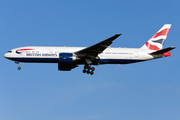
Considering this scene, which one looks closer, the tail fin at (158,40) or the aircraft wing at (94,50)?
the aircraft wing at (94,50)

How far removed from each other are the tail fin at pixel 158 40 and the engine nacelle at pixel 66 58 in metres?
11.9

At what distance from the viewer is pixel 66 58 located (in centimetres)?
4619

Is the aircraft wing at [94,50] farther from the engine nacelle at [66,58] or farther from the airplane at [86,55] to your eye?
the engine nacelle at [66,58]

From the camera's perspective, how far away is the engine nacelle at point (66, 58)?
1816 inches

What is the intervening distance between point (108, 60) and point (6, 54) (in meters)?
14.2

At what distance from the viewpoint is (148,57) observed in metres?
49.8

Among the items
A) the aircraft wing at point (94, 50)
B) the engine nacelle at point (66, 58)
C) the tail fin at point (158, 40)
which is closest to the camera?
the aircraft wing at point (94, 50)

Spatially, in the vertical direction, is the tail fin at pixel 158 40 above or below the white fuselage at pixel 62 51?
above

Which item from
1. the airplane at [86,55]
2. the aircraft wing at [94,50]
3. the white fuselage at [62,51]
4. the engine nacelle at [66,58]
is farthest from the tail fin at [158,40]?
the engine nacelle at [66,58]

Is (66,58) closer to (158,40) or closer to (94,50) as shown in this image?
(94,50)

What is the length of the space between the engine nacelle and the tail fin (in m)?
11.9

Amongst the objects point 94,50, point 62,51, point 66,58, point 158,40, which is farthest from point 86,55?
point 158,40

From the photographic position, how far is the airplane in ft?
152

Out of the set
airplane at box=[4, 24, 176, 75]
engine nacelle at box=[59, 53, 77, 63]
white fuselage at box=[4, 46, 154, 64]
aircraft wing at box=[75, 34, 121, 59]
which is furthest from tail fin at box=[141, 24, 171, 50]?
engine nacelle at box=[59, 53, 77, 63]
